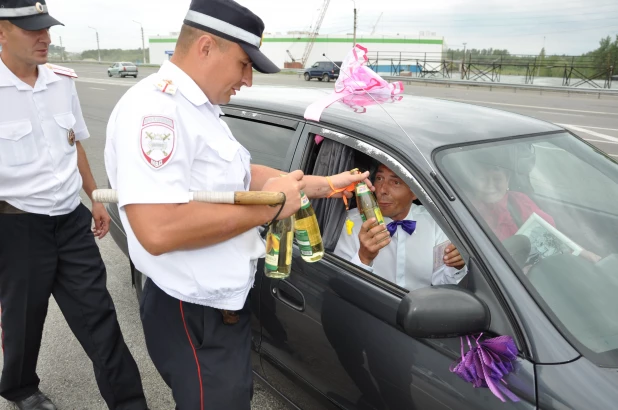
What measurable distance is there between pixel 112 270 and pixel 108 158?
2956 mm

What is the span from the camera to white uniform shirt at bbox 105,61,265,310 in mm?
1354

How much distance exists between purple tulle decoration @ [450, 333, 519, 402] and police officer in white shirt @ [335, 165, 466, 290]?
72 cm

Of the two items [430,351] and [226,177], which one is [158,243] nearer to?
[226,177]

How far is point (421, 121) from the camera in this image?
2.05 m

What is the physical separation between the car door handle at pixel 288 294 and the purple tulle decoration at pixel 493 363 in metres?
0.76

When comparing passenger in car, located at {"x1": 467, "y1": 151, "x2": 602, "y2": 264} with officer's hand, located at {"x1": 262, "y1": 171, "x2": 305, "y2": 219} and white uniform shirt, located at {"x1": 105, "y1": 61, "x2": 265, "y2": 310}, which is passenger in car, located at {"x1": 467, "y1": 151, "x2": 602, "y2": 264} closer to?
→ officer's hand, located at {"x1": 262, "y1": 171, "x2": 305, "y2": 219}

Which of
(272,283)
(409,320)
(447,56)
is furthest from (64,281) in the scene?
(447,56)

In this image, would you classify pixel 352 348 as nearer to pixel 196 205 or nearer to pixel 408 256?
pixel 408 256

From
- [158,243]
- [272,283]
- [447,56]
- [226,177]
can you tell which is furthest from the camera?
[447,56]

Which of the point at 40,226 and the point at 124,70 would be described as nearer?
the point at 40,226

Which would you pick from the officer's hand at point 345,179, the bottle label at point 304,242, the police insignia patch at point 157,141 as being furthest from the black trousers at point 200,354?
the officer's hand at point 345,179

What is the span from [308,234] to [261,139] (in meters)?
0.85

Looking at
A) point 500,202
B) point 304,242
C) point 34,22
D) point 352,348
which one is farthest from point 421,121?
point 34,22

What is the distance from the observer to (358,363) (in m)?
1.79
